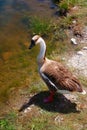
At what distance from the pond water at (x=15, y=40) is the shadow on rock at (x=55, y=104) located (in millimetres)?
677

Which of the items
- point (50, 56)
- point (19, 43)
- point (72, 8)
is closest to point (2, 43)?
point (19, 43)

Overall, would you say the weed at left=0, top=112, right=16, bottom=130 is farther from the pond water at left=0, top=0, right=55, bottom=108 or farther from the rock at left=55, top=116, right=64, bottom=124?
the rock at left=55, top=116, right=64, bottom=124

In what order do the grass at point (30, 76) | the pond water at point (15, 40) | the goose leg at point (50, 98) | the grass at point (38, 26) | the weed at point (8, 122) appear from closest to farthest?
the weed at point (8, 122), the grass at point (30, 76), the goose leg at point (50, 98), the pond water at point (15, 40), the grass at point (38, 26)

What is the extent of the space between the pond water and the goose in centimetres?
111

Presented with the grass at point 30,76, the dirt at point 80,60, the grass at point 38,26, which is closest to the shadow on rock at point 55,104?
the grass at point 30,76

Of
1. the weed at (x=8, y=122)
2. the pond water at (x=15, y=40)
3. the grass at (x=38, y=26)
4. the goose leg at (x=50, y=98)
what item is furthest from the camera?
the grass at (x=38, y=26)

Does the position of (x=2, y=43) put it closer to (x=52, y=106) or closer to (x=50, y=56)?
(x=50, y=56)

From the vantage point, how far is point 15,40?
11.3 meters

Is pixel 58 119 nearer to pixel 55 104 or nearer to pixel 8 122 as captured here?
pixel 55 104

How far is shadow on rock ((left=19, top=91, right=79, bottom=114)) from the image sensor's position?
8461 millimetres

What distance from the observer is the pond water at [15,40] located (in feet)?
31.5

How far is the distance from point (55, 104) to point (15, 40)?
3401 mm

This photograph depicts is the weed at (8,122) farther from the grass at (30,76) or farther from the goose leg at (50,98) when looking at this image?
the goose leg at (50,98)

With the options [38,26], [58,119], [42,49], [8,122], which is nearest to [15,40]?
[38,26]
